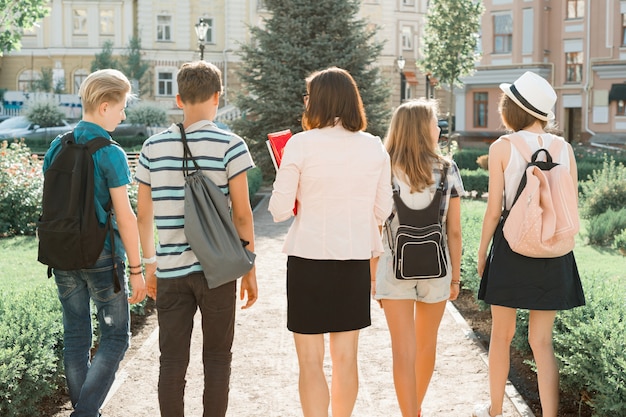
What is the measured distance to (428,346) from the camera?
4973 millimetres

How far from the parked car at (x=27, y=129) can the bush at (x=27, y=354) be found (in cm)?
3206

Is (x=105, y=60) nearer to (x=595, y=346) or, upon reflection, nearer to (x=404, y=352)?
(x=404, y=352)

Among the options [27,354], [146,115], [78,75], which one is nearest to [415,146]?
[27,354]

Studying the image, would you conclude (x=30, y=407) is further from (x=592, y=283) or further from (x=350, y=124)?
(x=592, y=283)

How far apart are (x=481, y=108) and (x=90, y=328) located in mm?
44522

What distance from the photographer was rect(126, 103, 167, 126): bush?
39656mm

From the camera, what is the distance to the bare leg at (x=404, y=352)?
15.7 ft

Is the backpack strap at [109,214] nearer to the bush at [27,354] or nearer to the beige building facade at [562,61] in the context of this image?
the bush at [27,354]

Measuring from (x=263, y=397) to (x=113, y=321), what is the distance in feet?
5.04

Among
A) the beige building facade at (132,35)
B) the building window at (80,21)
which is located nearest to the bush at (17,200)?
the beige building facade at (132,35)

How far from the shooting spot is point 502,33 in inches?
1850

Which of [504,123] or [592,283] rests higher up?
[504,123]

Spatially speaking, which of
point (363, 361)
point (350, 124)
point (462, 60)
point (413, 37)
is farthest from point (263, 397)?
point (413, 37)

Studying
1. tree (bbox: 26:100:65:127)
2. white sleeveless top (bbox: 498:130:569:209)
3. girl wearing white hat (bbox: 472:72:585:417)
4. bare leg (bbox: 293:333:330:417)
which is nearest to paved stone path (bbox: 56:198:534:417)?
girl wearing white hat (bbox: 472:72:585:417)
